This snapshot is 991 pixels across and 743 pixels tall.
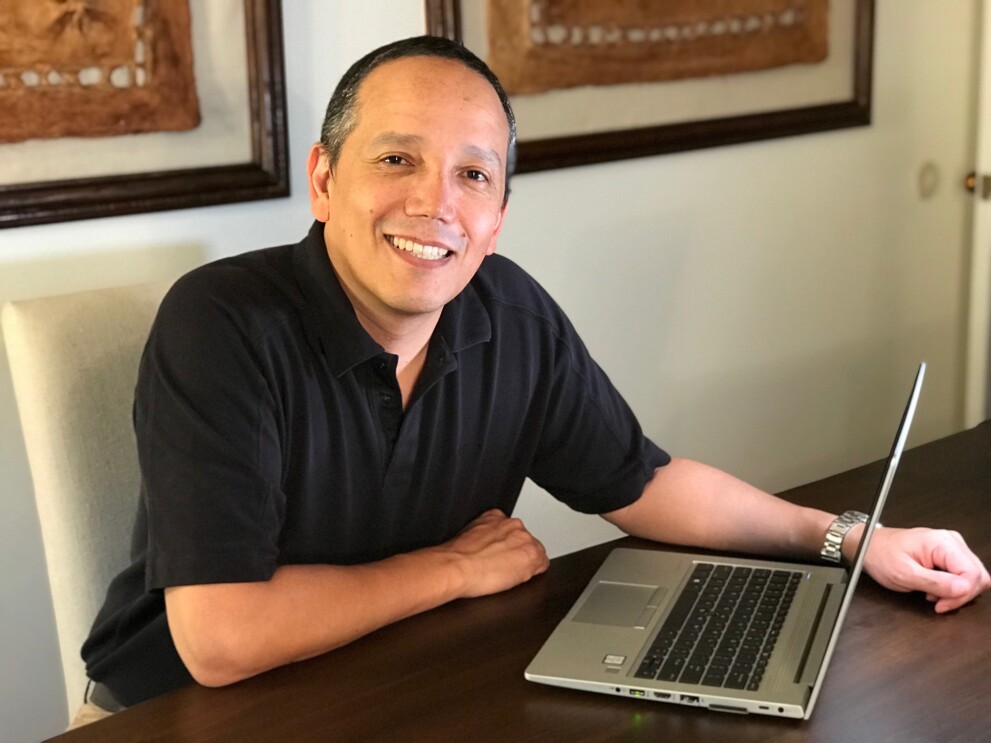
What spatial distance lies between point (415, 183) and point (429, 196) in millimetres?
23

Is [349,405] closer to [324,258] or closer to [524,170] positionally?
[324,258]

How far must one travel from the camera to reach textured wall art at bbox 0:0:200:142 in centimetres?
166

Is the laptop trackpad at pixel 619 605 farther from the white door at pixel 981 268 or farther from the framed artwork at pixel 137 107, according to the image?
the white door at pixel 981 268

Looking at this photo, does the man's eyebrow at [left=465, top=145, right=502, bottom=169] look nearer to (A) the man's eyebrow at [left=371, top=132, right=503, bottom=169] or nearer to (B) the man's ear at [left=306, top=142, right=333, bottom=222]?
(A) the man's eyebrow at [left=371, top=132, right=503, bottom=169]

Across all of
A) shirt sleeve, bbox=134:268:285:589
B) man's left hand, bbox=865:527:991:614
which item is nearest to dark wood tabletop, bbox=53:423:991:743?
man's left hand, bbox=865:527:991:614

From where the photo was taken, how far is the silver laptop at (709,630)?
1.08m

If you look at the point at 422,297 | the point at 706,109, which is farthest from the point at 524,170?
the point at 422,297

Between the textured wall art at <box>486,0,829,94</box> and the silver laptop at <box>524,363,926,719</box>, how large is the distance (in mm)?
1091

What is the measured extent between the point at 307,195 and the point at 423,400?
0.69 metres

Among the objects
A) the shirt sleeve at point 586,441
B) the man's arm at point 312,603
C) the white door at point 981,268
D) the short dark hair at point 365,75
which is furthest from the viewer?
the white door at point 981,268

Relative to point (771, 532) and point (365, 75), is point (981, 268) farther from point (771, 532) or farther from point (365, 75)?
point (365, 75)

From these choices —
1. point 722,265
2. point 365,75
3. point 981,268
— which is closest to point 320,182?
point 365,75

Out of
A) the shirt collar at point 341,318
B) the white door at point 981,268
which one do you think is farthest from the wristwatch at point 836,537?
the white door at point 981,268

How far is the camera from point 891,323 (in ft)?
9.76
